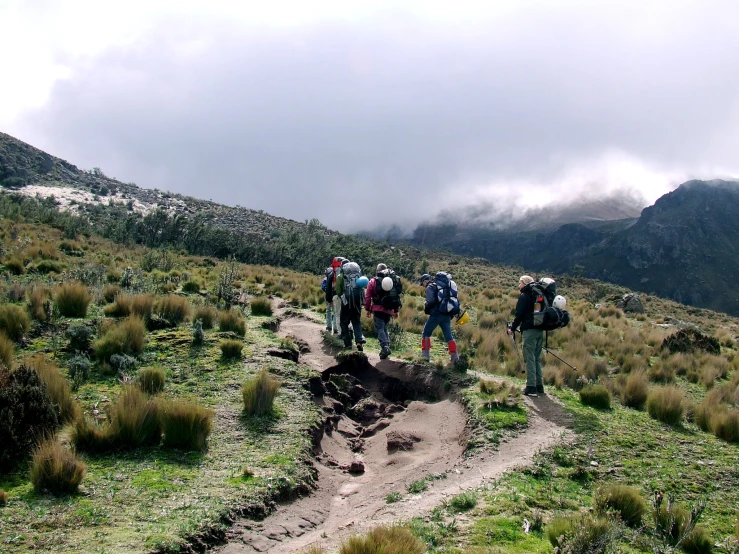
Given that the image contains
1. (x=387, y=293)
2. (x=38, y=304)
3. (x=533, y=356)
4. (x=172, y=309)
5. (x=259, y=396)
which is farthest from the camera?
(x=172, y=309)

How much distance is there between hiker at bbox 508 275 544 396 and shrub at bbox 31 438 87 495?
6.95 meters

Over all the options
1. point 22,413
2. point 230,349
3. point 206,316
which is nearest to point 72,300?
point 206,316

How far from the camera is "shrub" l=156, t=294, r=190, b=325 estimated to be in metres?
11.7

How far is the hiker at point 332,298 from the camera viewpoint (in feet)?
42.4

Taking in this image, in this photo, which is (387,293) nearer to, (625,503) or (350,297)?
(350,297)

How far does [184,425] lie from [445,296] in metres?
5.91

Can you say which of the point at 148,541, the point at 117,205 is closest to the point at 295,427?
the point at 148,541

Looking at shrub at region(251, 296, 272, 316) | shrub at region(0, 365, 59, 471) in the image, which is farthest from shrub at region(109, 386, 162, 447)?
shrub at region(251, 296, 272, 316)

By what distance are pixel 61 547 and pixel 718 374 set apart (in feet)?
50.3

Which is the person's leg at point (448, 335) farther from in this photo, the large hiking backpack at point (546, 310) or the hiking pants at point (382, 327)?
the large hiking backpack at point (546, 310)

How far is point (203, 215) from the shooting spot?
59500 millimetres

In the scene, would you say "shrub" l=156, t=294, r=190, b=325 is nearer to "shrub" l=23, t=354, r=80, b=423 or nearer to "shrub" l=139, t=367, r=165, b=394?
"shrub" l=139, t=367, r=165, b=394

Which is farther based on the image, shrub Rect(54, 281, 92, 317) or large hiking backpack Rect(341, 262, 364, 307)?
large hiking backpack Rect(341, 262, 364, 307)

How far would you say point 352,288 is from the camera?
38.2 ft
